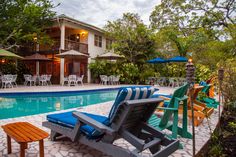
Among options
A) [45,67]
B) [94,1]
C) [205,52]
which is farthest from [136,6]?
[45,67]

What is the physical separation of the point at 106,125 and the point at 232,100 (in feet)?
12.7

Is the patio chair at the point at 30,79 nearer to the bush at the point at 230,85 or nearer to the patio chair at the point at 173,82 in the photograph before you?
the patio chair at the point at 173,82

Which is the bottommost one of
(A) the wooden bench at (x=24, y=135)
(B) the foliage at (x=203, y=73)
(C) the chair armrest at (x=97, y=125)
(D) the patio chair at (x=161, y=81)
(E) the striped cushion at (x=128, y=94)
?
(A) the wooden bench at (x=24, y=135)

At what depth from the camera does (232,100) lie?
4.96 m

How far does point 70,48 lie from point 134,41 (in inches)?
247

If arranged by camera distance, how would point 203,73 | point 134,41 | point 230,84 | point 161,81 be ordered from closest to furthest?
point 230,84, point 203,73, point 161,81, point 134,41

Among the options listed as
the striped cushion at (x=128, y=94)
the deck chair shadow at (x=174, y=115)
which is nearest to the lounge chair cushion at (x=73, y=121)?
the striped cushion at (x=128, y=94)

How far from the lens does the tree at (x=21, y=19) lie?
15.1 metres

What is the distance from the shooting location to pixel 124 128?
261cm

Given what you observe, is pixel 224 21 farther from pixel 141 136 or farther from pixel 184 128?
pixel 141 136

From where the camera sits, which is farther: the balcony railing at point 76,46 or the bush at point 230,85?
the balcony railing at point 76,46

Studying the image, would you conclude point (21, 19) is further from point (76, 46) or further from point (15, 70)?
point (76, 46)

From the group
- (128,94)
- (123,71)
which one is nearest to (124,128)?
(128,94)

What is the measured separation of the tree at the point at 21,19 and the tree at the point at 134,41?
6488 mm
